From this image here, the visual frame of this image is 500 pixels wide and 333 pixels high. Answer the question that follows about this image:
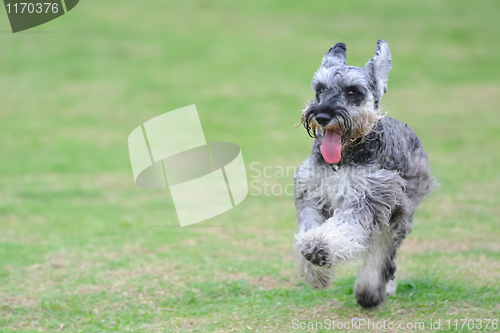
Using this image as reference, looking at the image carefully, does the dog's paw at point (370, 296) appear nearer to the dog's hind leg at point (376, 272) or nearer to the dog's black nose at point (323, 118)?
the dog's hind leg at point (376, 272)

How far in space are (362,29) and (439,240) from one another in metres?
20.5

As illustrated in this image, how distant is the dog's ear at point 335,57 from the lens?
6.03 metres

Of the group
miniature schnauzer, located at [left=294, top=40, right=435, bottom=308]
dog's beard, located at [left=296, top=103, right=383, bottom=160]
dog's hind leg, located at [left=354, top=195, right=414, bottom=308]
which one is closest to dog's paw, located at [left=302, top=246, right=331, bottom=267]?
miniature schnauzer, located at [left=294, top=40, right=435, bottom=308]

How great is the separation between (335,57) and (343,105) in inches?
31.5

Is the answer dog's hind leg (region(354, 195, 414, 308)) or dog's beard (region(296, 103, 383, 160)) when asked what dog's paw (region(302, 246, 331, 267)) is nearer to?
dog's beard (region(296, 103, 383, 160))

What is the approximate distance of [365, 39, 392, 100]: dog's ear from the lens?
5.88m

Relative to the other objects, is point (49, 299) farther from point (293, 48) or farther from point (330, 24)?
point (330, 24)

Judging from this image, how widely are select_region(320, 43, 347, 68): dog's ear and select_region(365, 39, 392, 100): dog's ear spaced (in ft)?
0.94

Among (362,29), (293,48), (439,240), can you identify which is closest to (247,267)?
(439,240)

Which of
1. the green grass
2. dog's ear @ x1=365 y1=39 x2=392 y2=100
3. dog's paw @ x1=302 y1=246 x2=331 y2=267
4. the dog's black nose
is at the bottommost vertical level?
the green grass

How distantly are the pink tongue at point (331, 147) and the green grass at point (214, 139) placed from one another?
1256 millimetres

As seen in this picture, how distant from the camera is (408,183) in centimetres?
663

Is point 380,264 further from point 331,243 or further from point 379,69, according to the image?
point 379,69

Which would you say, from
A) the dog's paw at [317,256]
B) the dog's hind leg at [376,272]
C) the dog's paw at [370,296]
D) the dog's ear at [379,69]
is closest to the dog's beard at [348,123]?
the dog's ear at [379,69]
